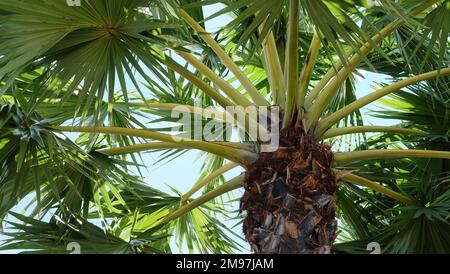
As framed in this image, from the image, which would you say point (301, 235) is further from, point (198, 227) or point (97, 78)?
point (198, 227)

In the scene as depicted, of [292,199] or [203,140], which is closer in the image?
[292,199]

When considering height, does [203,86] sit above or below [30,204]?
above

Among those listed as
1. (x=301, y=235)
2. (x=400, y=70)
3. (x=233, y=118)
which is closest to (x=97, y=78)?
(x=233, y=118)

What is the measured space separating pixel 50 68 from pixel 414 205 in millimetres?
2403

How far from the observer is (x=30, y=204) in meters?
4.30

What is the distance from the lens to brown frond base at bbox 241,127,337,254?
11.7 feet

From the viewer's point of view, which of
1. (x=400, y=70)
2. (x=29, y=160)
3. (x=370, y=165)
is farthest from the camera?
(x=400, y=70)

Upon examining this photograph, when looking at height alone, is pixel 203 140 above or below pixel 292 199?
above

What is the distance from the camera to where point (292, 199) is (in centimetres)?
360

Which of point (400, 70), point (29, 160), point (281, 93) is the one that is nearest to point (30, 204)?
point (29, 160)

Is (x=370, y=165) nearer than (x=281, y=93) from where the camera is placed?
No

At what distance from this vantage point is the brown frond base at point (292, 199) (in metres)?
3.56
